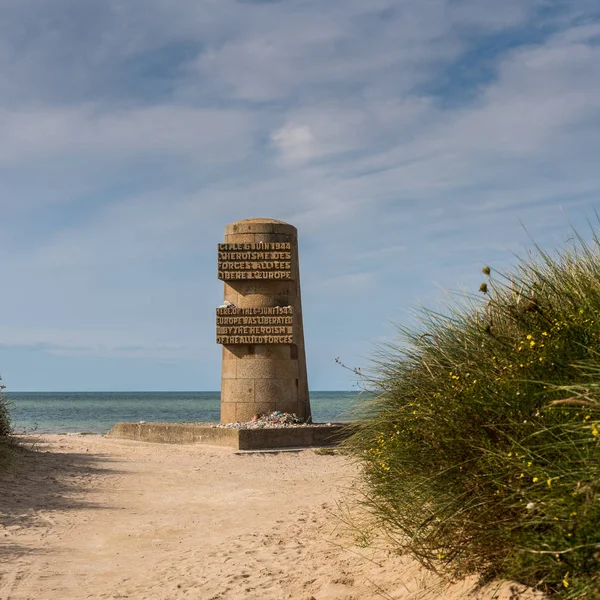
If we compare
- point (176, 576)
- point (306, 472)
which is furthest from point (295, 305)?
point (176, 576)

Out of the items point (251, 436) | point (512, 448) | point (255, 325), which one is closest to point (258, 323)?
point (255, 325)

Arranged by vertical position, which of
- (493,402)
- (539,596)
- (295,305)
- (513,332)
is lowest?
(539,596)

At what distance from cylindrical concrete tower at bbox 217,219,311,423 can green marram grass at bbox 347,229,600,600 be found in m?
11.3

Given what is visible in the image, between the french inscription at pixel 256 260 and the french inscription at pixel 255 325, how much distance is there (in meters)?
0.84

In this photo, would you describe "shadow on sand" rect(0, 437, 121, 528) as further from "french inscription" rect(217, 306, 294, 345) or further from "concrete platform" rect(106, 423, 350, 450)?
"french inscription" rect(217, 306, 294, 345)

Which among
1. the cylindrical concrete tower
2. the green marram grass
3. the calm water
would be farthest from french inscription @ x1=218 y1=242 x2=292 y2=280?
the green marram grass

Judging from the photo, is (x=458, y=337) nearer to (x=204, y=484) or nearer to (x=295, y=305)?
(x=204, y=484)

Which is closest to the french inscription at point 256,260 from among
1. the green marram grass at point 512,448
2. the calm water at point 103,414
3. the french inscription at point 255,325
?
the french inscription at point 255,325

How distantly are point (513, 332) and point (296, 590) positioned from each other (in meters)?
2.57

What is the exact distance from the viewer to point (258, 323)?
1795cm

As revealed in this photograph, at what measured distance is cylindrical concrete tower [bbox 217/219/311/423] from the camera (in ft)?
58.8

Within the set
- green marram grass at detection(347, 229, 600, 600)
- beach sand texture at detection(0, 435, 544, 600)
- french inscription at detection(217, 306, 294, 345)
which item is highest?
french inscription at detection(217, 306, 294, 345)

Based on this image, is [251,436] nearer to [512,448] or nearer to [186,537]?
[186,537]

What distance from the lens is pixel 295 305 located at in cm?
1864
